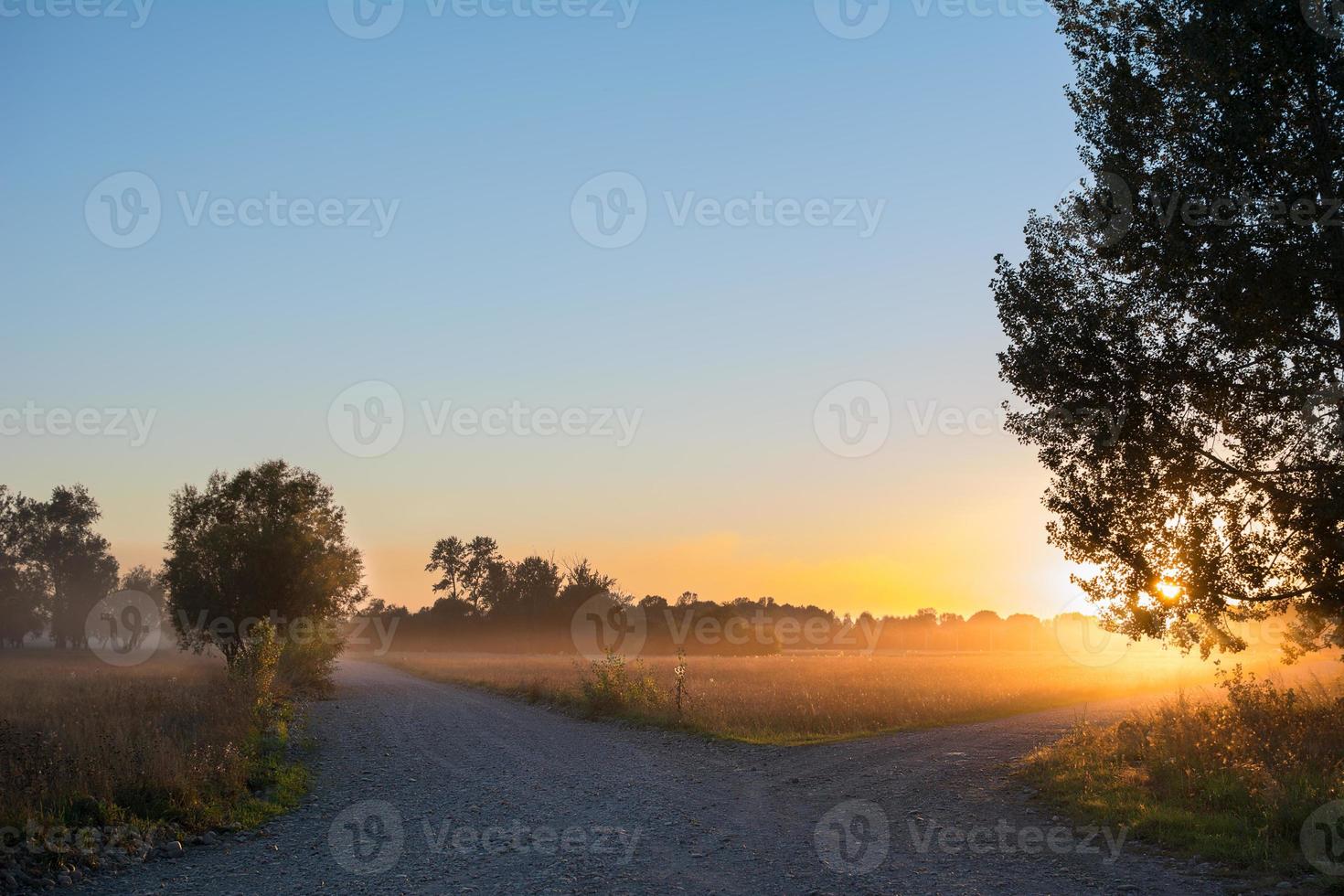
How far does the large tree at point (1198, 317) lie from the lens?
12047 millimetres

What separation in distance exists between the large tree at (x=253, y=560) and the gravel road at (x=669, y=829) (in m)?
18.4

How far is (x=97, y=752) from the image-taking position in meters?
12.3

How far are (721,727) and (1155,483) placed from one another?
1139 cm

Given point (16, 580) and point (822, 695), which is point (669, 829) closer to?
point (822, 695)

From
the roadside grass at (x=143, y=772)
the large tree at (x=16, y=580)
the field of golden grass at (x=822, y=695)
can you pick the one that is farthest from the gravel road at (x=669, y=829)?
the large tree at (x=16, y=580)

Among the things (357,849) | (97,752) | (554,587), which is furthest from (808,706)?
(554,587)

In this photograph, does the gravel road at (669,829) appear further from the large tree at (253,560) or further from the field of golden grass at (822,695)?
the large tree at (253,560)

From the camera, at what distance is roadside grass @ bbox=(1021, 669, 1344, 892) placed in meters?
9.23

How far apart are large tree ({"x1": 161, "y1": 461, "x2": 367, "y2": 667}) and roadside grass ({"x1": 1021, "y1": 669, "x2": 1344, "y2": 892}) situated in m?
30.1

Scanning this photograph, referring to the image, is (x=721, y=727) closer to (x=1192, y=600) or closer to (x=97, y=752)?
(x=1192, y=600)

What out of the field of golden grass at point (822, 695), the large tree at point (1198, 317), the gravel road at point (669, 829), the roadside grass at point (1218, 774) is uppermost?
the large tree at point (1198, 317)

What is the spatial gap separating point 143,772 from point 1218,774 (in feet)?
50.8

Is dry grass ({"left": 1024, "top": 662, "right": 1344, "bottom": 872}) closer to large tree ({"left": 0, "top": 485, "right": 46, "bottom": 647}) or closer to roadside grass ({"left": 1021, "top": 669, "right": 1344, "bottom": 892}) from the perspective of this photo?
roadside grass ({"left": 1021, "top": 669, "right": 1344, "bottom": 892})

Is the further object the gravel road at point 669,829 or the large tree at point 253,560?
the large tree at point 253,560
